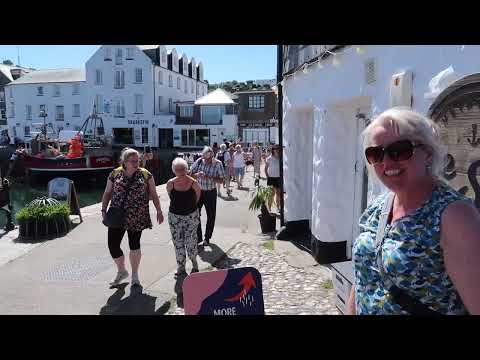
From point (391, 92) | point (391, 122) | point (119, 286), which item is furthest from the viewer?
point (119, 286)

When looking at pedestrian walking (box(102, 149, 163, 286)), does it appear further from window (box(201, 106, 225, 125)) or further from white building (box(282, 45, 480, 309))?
window (box(201, 106, 225, 125))

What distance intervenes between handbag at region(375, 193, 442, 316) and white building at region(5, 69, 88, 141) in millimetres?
47866

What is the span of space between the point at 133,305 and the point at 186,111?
40.7 metres

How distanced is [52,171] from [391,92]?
22178mm

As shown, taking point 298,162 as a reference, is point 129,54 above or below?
above

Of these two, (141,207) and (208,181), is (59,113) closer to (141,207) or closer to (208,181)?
(208,181)

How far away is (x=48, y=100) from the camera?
46.8 metres

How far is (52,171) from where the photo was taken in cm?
2256

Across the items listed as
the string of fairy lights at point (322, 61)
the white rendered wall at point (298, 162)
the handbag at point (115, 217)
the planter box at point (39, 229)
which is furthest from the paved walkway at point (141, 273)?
the string of fairy lights at point (322, 61)

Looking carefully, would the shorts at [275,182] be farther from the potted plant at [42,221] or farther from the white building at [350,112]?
the potted plant at [42,221]

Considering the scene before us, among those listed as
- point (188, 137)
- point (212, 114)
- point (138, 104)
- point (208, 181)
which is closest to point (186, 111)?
point (188, 137)

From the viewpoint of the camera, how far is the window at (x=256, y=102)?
4428 centimetres

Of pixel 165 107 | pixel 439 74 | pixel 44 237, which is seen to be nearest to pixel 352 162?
pixel 439 74
